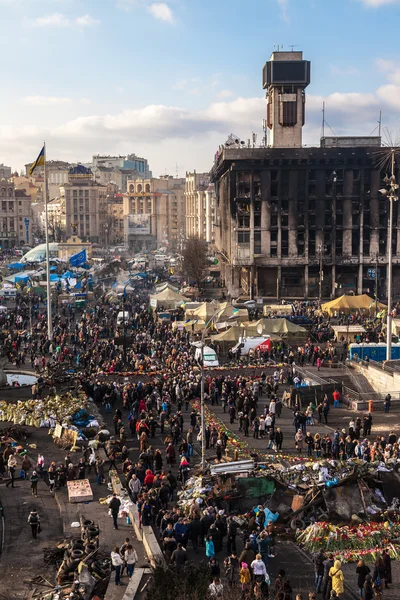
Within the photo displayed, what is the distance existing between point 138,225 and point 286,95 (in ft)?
313

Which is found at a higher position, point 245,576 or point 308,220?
point 308,220

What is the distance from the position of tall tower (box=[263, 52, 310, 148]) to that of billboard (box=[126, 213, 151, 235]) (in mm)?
91835

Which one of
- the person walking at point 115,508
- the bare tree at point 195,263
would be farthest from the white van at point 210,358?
the bare tree at point 195,263

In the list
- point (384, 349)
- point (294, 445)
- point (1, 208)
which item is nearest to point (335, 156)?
point (384, 349)

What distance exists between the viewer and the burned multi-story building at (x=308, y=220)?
78.3 m

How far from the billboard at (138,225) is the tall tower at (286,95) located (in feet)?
301

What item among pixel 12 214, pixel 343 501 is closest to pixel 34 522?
pixel 343 501

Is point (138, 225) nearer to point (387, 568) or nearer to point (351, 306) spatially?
point (351, 306)

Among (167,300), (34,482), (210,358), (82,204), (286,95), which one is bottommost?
(34,482)

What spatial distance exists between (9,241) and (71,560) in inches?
6247

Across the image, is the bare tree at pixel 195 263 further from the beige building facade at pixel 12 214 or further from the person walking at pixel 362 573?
the beige building facade at pixel 12 214

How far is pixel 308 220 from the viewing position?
3137 inches

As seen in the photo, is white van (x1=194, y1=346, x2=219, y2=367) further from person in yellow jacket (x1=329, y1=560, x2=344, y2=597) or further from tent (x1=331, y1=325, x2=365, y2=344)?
person in yellow jacket (x1=329, y1=560, x2=344, y2=597)

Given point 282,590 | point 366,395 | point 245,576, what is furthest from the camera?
point 366,395
